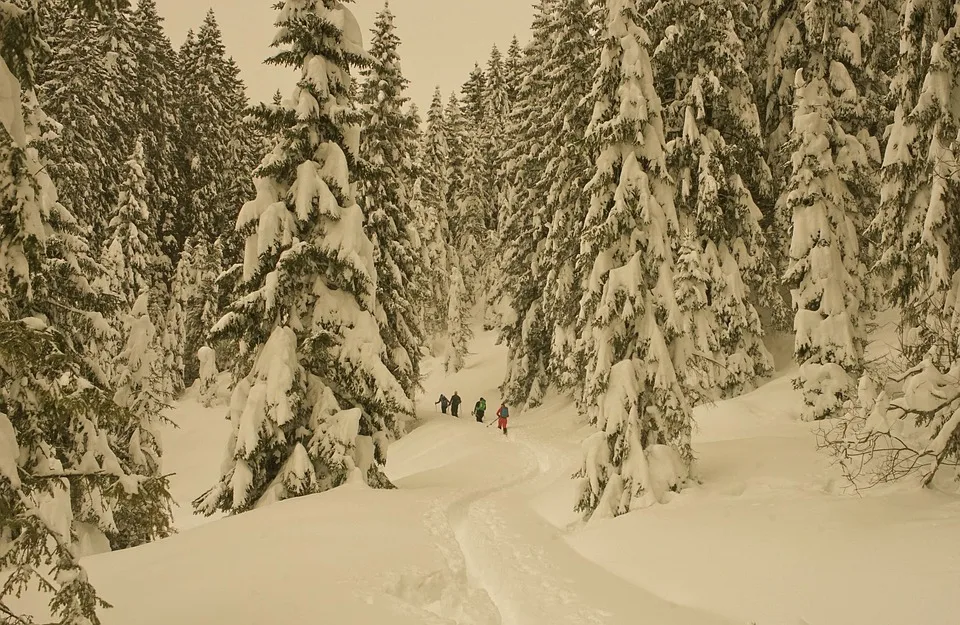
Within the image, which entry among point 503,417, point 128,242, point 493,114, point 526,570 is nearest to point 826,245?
point 526,570

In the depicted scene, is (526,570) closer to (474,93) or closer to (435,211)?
(435,211)

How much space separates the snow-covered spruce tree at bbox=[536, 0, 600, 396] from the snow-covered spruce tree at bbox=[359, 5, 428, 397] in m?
6.00

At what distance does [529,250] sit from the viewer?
31.1m

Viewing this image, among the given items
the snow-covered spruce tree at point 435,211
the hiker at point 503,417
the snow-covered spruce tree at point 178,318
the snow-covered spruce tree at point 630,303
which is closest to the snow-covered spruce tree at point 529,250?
the hiker at point 503,417

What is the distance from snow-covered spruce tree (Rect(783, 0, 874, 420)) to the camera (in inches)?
641

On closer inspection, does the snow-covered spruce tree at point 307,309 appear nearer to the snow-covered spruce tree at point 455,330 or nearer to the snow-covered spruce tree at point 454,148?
the snow-covered spruce tree at point 455,330

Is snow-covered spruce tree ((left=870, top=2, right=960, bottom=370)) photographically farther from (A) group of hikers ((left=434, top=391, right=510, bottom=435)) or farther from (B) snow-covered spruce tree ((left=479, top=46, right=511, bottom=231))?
(B) snow-covered spruce tree ((left=479, top=46, right=511, bottom=231))

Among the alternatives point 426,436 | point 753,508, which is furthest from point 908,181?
point 426,436

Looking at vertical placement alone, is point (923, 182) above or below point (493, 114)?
below

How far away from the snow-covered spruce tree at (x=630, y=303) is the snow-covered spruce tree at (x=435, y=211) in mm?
27635

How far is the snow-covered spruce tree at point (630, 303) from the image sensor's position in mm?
12867

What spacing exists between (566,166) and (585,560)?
1784 cm

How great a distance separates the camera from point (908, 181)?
12422mm

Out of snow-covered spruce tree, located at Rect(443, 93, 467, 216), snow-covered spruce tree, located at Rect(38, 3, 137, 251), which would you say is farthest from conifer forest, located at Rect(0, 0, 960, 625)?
snow-covered spruce tree, located at Rect(443, 93, 467, 216)
